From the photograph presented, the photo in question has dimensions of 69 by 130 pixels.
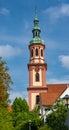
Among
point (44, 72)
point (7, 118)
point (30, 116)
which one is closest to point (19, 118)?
point (30, 116)

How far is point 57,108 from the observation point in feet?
181

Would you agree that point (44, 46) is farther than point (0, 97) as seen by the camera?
Yes

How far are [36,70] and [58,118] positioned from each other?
54971 millimetres

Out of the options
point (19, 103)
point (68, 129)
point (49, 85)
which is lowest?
point (68, 129)

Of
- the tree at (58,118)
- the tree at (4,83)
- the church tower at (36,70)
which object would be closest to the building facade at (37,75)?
the church tower at (36,70)

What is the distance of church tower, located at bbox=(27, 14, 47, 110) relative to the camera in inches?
4077

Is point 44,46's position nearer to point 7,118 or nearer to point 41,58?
point 41,58

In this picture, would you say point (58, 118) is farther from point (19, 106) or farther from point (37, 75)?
point (37, 75)

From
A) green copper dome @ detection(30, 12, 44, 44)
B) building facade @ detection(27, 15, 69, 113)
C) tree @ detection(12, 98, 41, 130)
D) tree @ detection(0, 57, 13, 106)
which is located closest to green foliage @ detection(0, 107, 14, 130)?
tree @ detection(0, 57, 13, 106)

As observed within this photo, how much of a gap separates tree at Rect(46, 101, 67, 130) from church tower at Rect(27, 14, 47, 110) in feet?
156

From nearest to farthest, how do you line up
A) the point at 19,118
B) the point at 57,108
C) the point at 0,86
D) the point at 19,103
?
1. the point at 0,86
2. the point at 57,108
3. the point at 19,118
4. the point at 19,103

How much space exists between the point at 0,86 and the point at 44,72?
209ft

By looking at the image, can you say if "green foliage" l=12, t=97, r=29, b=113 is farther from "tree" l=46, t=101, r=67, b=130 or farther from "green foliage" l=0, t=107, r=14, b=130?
"green foliage" l=0, t=107, r=14, b=130

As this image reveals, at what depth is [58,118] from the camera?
52.3 meters
